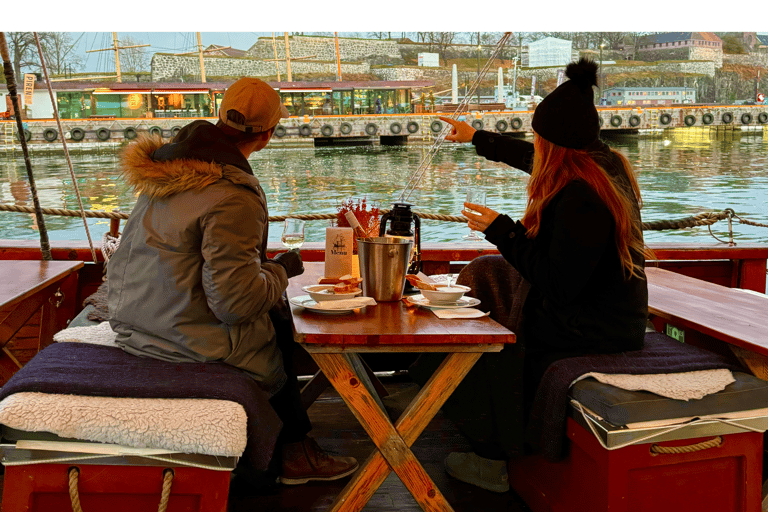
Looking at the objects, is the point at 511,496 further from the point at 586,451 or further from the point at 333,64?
the point at 333,64

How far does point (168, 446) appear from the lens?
1.40m

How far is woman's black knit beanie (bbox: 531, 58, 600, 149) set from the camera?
1.79 metres

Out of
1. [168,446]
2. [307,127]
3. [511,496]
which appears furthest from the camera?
[307,127]

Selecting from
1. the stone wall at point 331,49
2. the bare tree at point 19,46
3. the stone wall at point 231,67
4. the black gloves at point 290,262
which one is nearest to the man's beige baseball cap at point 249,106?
the black gloves at point 290,262

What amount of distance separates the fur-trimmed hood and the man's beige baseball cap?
0.22 ft

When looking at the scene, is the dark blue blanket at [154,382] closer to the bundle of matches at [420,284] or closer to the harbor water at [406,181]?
the bundle of matches at [420,284]

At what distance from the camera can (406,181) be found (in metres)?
26.1

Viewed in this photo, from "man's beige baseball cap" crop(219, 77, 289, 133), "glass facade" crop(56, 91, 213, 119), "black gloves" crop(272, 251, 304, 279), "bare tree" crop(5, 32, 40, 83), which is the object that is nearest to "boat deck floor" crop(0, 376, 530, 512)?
"black gloves" crop(272, 251, 304, 279)

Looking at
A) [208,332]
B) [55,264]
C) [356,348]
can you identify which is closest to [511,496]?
[356,348]

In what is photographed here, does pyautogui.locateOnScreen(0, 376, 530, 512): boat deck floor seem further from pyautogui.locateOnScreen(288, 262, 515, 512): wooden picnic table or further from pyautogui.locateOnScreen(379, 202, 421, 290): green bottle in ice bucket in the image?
pyautogui.locateOnScreen(379, 202, 421, 290): green bottle in ice bucket

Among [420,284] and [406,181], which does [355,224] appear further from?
[406,181]

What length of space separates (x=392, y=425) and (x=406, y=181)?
2463 cm

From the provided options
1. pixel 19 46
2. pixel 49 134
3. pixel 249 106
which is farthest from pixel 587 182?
pixel 49 134
